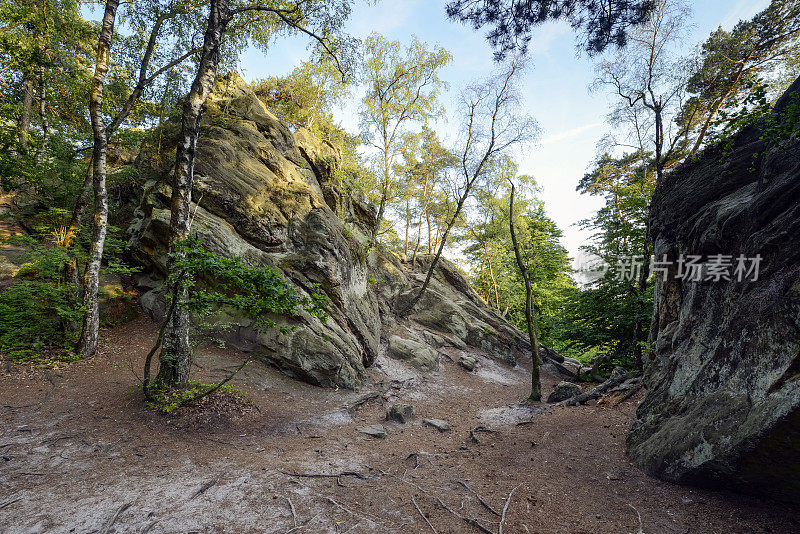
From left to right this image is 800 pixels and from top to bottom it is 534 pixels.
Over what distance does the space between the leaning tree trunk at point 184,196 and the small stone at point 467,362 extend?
1210 centimetres

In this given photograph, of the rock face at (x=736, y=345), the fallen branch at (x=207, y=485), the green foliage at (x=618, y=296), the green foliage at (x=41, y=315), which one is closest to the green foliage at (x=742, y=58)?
the green foliage at (x=618, y=296)

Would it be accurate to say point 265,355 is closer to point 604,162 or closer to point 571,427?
point 571,427

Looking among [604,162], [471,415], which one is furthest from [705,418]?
[604,162]

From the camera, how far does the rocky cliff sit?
369 inches

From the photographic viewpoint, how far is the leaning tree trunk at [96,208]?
7453 millimetres

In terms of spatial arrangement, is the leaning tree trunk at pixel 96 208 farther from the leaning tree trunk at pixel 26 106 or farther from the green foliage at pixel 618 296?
the green foliage at pixel 618 296

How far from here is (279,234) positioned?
11438mm

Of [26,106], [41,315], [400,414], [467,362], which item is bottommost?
[467,362]

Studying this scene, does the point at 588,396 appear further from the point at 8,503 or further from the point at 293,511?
the point at 8,503

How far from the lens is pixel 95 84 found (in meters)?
7.48

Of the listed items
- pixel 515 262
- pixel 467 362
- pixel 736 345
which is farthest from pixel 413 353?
pixel 515 262

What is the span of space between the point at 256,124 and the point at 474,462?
15549 mm

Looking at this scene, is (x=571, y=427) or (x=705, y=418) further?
(x=571, y=427)

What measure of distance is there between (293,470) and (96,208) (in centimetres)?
817
